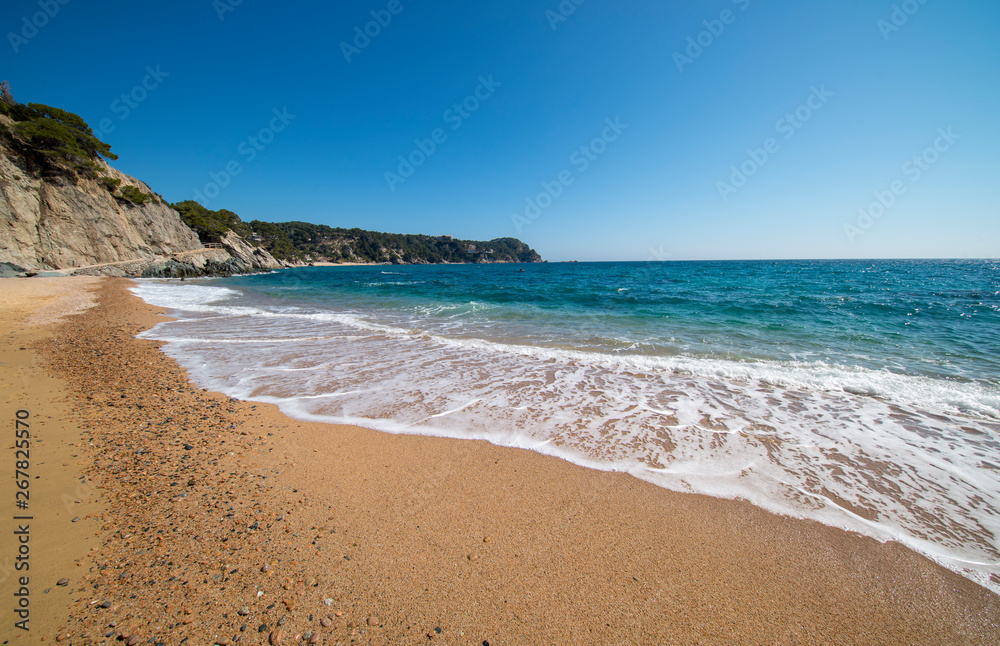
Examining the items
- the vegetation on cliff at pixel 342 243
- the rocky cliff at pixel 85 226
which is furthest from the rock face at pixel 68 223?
the vegetation on cliff at pixel 342 243

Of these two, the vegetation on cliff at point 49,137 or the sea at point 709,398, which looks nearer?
the sea at point 709,398

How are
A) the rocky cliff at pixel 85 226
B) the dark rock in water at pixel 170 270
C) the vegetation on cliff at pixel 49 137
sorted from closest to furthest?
the rocky cliff at pixel 85 226
the vegetation on cliff at pixel 49 137
the dark rock in water at pixel 170 270

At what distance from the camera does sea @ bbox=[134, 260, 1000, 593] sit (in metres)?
3.51

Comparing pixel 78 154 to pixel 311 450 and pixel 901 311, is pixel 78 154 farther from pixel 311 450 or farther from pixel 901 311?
pixel 901 311

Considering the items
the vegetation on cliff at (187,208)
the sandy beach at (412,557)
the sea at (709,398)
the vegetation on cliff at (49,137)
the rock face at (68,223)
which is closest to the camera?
the sandy beach at (412,557)

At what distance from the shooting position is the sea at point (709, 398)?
3.51 meters

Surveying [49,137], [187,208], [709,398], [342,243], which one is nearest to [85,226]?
[49,137]

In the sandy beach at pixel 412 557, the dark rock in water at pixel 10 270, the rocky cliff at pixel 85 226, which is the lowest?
the sandy beach at pixel 412 557

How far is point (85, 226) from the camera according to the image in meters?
31.7

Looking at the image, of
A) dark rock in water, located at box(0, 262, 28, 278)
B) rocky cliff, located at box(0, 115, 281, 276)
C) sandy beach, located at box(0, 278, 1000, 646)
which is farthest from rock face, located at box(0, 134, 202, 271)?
sandy beach, located at box(0, 278, 1000, 646)

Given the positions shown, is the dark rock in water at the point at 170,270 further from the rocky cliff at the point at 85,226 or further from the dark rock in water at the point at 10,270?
the dark rock in water at the point at 10,270

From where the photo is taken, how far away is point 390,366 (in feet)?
24.1

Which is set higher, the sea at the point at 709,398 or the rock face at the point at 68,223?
the rock face at the point at 68,223

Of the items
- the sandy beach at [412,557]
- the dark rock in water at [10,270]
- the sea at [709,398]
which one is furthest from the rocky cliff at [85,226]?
the sandy beach at [412,557]
